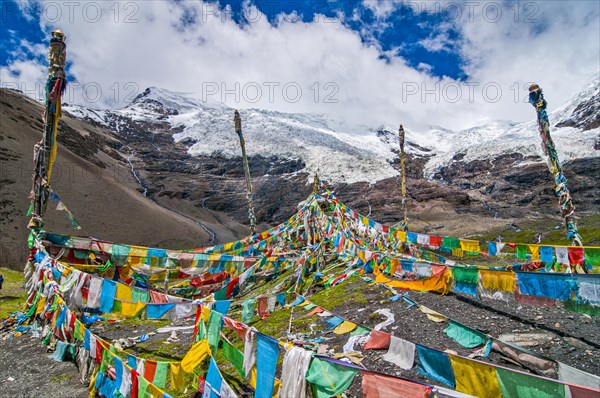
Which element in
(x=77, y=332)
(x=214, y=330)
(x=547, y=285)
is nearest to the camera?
(x=214, y=330)

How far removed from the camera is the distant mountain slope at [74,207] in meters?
47.2

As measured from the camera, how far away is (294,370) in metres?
4.74

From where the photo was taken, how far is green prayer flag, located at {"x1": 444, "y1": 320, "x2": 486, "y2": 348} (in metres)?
6.94

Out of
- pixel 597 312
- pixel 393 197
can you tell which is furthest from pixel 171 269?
pixel 393 197

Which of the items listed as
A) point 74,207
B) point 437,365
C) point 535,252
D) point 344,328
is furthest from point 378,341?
point 74,207

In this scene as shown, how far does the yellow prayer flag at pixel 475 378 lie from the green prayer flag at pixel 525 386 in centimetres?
8

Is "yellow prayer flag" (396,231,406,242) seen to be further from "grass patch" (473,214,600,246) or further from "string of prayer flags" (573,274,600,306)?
"grass patch" (473,214,600,246)

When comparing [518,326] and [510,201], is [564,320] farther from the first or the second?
[510,201]

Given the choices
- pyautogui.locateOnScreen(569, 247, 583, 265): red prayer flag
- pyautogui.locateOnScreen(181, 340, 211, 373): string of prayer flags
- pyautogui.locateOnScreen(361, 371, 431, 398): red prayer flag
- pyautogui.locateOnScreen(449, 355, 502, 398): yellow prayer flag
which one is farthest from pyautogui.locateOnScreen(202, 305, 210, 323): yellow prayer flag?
pyautogui.locateOnScreen(569, 247, 583, 265): red prayer flag

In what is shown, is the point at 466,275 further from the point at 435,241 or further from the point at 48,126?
the point at 48,126

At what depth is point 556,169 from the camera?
16.4 metres

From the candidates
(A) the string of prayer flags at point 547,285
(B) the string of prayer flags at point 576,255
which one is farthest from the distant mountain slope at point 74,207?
(B) the string of prayer flags at point 576,255

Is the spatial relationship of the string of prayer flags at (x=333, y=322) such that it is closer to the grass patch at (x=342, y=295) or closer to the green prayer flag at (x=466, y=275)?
the grass patch at (x=342, y=295)

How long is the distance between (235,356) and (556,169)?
1633cm
